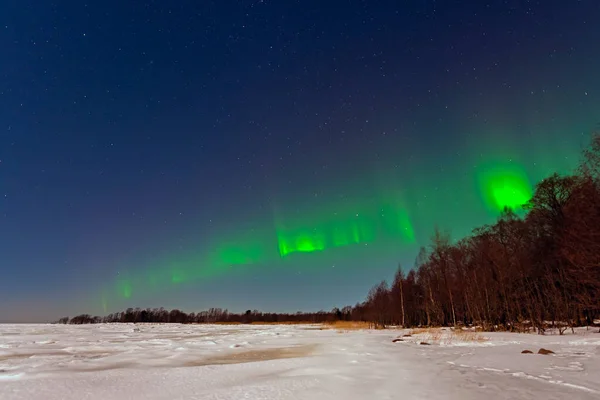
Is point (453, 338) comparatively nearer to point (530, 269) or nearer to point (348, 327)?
point (530, 269)

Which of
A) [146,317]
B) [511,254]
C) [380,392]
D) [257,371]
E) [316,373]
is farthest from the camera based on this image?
[146,317]

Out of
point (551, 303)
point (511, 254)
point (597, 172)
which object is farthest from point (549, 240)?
point (597, 172)

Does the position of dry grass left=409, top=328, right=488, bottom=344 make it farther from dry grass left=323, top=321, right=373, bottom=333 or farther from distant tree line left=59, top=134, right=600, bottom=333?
dry grass left=323, top=321, right=373, bottom=333

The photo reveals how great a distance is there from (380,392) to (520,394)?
224 centimetres

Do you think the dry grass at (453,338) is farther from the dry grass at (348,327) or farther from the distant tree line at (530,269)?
the dry grass at (348,327)

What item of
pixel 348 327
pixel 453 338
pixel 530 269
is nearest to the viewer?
pixel 453 338

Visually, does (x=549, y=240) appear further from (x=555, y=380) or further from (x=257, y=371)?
(x=257, y=371)

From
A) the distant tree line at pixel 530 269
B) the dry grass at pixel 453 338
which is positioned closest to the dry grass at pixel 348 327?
the distant tree line at pixel 530 269

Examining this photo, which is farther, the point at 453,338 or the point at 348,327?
the point at 348,327

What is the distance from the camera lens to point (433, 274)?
176 ft

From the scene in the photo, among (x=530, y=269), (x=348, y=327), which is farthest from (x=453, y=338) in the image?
(x=348, y=327)

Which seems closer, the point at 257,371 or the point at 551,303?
the point at 257,371

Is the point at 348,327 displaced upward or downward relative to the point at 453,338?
downward

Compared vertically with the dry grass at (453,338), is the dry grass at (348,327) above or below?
below
